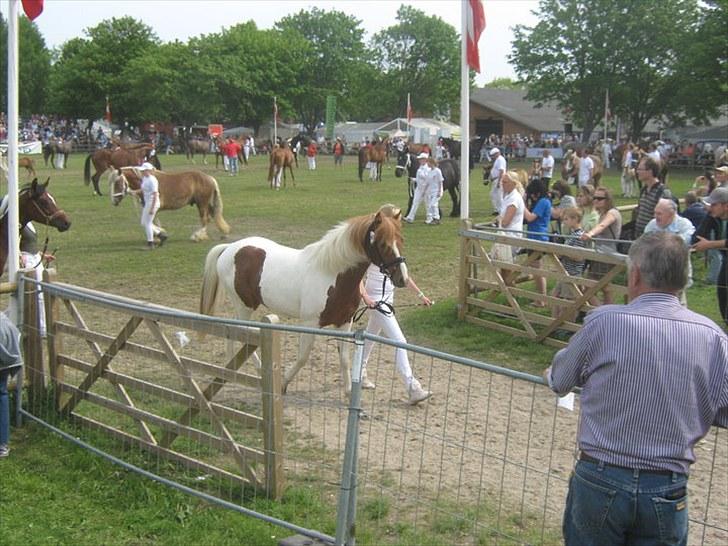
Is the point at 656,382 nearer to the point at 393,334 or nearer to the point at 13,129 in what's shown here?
the point at 393,334

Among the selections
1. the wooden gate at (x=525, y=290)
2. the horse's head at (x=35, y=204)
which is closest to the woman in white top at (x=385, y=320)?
the wooden gate at (x=525, y=290)

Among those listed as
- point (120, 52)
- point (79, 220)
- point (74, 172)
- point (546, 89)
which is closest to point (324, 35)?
point (120, 52)

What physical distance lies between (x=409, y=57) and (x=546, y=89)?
49151 millimetres

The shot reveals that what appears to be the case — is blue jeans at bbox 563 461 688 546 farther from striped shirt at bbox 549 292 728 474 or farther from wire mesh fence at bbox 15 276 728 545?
wire mesh fence at bbox 15 276 728 545

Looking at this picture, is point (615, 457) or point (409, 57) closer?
point (615, 457)

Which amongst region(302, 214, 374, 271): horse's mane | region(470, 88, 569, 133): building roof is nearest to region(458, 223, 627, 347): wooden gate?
region(302, 214, 374, 271): horse's mane

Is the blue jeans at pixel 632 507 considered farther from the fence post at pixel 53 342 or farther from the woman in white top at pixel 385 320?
the fence post at pixel 53 342

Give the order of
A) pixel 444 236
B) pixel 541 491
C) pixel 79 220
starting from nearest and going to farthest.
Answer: pixel 541 491 → pixel 444 236 → pixel 79 220

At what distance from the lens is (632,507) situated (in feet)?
9.86

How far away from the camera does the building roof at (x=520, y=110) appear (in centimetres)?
7888

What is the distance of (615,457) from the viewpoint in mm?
3057

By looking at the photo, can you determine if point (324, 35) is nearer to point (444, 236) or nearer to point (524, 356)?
point (444, 236)

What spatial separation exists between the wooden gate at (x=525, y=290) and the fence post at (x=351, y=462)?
493 centimetres

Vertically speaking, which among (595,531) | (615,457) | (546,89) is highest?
(546,89)
